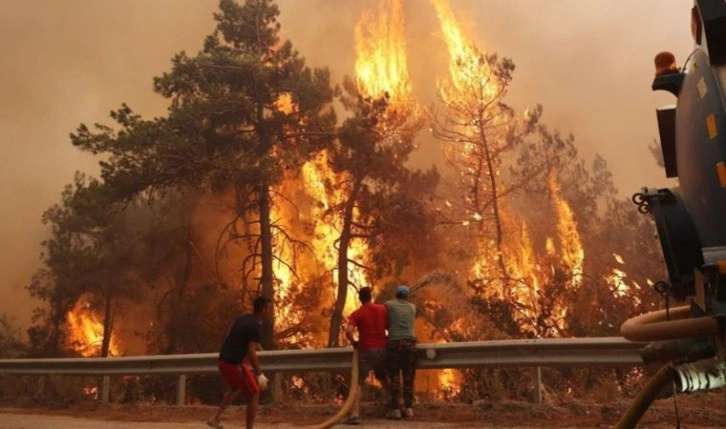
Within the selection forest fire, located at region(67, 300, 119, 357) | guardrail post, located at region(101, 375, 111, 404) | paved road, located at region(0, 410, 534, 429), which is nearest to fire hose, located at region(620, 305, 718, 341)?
paved road, located at region(0, 410, 534, 429)

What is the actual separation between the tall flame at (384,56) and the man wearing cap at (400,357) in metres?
21.0

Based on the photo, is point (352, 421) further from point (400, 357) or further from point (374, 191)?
point (374, 191)

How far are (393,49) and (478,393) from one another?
25.9 meters

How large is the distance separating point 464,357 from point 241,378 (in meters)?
2.86

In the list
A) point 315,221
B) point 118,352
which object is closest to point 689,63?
point 315,221

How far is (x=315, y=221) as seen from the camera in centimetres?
2545

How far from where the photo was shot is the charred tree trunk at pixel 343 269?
22.0 metres

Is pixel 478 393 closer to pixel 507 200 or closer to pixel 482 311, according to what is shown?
pixel 482 311

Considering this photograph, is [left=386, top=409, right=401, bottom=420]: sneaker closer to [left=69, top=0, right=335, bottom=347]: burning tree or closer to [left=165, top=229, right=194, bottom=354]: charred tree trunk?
[left=69, top=0, right=335, bottom=347]: burning tree

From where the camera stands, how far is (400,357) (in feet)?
26.2

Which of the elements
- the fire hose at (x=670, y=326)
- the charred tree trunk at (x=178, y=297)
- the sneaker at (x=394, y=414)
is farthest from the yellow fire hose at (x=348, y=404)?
the charred tree trunk at (x=178, y=297)

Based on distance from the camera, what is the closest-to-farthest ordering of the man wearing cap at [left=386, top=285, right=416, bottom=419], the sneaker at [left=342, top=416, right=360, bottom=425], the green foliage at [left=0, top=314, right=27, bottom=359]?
the sneaker at [left=342, top=416, right=360, bottom=425]
the man wearing cap at [left=386, top=285, right=416, bottom=419]
the green foliage at [left=0, top=314, right=27, bottom=359]

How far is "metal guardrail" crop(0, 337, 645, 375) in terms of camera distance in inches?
274

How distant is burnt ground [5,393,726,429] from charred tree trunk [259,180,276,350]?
9.54m
